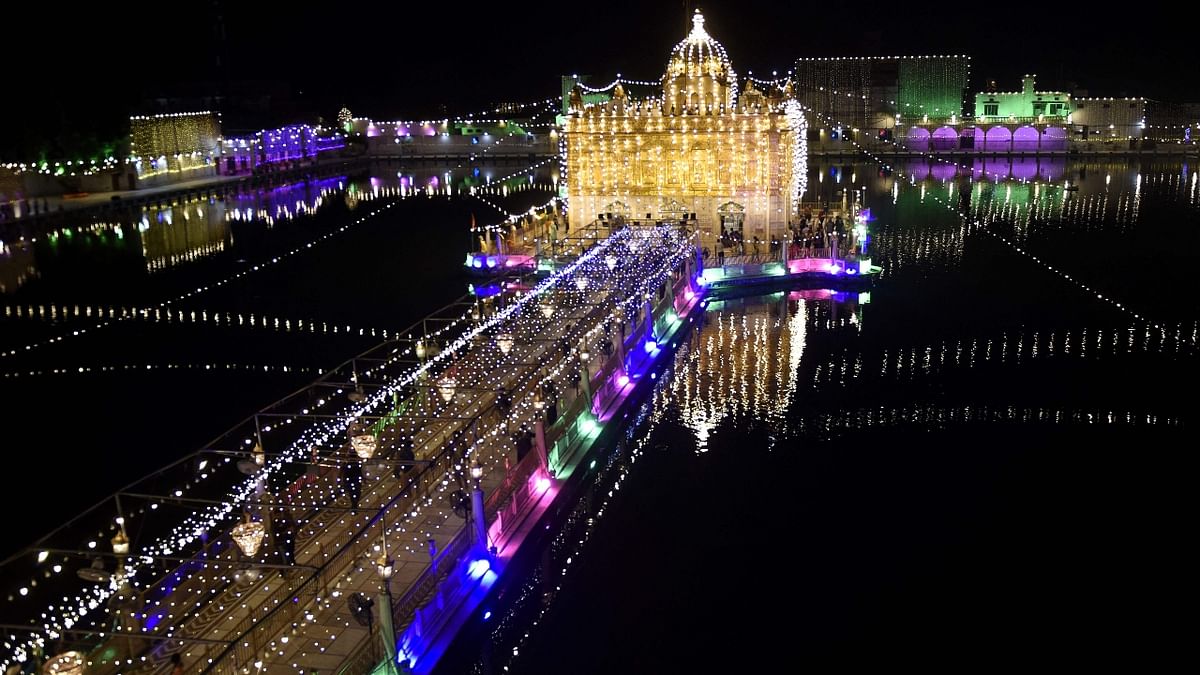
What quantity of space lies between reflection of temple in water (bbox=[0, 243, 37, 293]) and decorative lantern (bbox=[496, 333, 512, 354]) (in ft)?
51.2

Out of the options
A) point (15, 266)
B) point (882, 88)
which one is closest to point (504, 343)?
point (15, 266)

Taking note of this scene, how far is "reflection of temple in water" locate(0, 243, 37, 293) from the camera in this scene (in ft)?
84.9

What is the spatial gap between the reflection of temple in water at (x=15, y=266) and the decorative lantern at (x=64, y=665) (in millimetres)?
21122

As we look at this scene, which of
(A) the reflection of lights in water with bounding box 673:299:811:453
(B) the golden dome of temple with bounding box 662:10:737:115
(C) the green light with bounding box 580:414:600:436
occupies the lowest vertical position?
(A) the reflection of lights in water with bounding box 673:299:811:453

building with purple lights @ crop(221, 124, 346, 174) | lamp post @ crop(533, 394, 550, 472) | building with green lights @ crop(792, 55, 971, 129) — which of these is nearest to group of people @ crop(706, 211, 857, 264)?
lamp post @ crop(533, 394, 550, 472)

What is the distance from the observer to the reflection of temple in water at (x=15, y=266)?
25891mm

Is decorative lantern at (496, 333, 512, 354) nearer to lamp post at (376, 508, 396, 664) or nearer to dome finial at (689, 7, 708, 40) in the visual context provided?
lamp post at (376, 508, 396, 664)

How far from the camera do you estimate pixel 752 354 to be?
60.7ft

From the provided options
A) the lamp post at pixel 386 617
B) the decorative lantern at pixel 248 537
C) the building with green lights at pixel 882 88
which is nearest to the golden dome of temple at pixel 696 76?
the decorative lantern at pixel 248 537

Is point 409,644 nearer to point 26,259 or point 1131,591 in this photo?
point 1131,591

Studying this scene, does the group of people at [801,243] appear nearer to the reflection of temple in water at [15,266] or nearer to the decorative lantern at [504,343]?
the decorative lantern at [504,343]

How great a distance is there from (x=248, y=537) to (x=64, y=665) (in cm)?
230

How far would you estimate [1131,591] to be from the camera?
10.1 m

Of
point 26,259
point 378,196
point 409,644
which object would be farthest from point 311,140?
point 409,644
